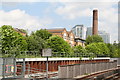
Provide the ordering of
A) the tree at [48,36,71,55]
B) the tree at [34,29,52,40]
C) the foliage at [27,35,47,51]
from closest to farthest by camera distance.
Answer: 1. the foliage at [27,35,47,51]
2. the tree at [48,36,71,55]
3. the tree at [34,29,52,40]

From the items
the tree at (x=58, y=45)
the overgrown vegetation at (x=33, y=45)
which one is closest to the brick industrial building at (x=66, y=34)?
the overgrown vegetation at (x=33, y=45)

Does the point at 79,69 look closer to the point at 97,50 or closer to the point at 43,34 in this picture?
the point at 97,50

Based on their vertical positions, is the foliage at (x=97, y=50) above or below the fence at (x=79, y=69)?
above

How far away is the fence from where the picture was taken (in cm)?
2014

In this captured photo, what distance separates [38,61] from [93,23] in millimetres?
97240

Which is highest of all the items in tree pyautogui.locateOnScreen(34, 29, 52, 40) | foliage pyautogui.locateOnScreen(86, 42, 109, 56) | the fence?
tree pyautogui.locateOnScreen(34, 29, 52, 40)

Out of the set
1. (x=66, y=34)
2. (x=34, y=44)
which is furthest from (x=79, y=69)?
(x=66, y=34)

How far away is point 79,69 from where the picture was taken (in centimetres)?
2512

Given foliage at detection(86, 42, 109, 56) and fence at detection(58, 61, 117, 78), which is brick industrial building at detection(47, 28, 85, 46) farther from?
fence at detection(58, 61, 117, 78)

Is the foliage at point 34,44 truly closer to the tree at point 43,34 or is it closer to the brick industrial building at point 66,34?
the tree at point 43,34

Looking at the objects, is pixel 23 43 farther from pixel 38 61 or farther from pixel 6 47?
pixel 38 61

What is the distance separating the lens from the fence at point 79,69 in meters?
20.1

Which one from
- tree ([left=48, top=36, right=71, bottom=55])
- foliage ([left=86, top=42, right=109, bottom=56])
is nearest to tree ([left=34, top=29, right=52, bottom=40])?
foliage ([left=86, top=42, right=109, bottom=56])

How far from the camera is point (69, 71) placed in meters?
21.6
